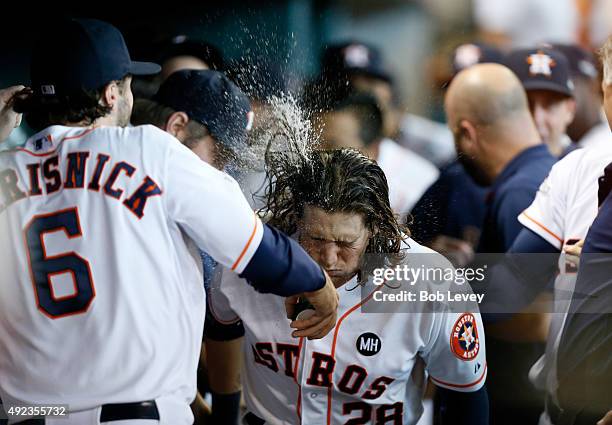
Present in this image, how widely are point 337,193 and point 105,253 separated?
0.47 m

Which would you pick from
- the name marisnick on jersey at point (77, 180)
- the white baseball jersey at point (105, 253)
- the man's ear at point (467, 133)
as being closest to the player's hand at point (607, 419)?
the man's ear at point (467, 133)

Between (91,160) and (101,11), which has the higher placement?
(101,11)

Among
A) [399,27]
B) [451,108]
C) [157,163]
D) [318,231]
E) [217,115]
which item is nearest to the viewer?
[157,163]

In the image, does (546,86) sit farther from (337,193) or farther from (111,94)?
(111,94)

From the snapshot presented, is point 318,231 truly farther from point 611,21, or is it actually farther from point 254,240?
point 611,21

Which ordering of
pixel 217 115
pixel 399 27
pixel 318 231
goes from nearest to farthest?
pixel 318 231 < pixel 217 115 < pixel 399 27

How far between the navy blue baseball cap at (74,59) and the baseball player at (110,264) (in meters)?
0.12

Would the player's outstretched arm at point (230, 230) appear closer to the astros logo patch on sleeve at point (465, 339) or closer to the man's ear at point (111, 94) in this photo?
the man's ear at point (111, 94)

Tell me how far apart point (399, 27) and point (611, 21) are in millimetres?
545

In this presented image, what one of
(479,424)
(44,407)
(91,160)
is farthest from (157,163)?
(479,424)

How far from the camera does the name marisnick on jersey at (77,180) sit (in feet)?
4.34

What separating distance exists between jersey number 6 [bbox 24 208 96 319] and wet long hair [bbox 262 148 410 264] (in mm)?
448

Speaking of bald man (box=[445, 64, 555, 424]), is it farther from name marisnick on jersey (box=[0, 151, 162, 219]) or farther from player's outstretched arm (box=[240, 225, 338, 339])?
name marisnick on jersey (box=[0, 151, 162, 219])

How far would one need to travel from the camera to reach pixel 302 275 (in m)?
1.35
